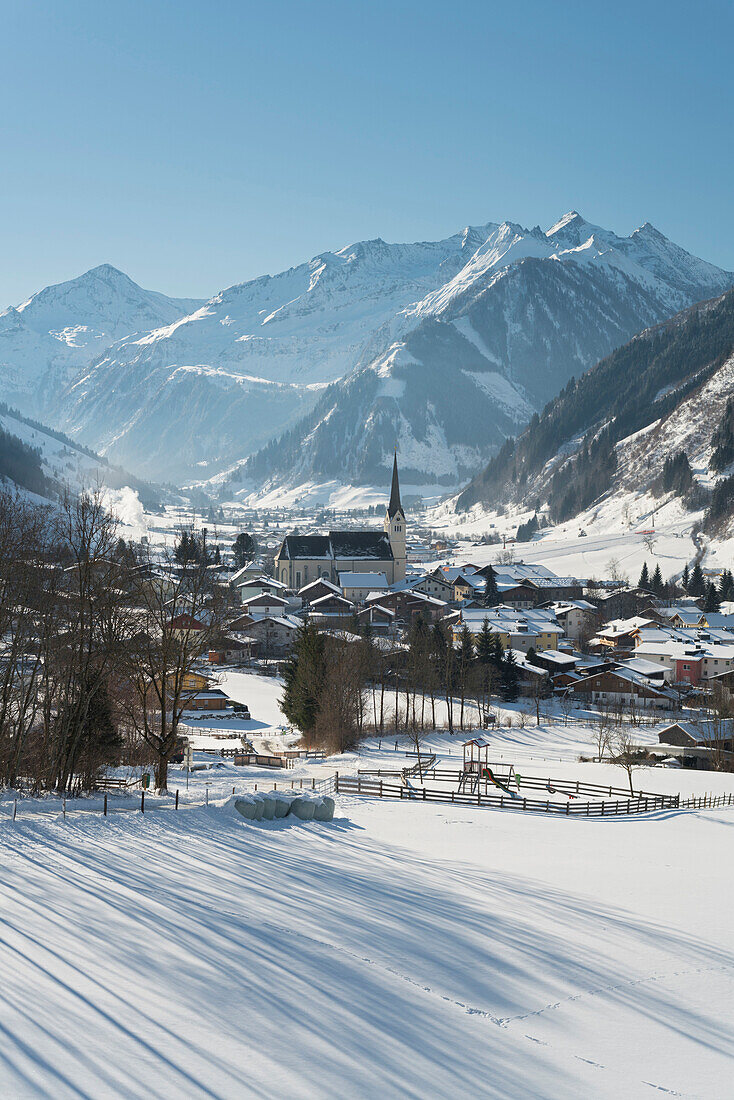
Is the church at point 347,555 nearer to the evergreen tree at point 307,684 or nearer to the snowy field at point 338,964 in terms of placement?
the evergreen tree at point 307,684

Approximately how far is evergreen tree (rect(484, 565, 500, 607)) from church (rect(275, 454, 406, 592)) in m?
14.2

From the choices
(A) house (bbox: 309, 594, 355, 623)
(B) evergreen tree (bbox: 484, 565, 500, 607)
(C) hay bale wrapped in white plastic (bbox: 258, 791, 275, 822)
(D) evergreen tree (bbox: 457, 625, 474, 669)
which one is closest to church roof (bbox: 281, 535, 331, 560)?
(A) house (bbox: 309, 594, 355, 623)

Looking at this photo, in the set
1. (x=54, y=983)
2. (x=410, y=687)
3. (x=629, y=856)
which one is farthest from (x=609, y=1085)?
(x=410, y=687)

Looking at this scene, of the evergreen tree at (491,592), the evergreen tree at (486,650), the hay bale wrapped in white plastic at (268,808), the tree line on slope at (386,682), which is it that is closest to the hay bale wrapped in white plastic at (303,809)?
the hay bale wrapped in white plastic at (268,808)

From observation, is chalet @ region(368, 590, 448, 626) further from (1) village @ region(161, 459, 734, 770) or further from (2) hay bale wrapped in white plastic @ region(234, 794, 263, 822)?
(2) hay bale wrapped in white plastic @ region(234, 794, 263, 822)

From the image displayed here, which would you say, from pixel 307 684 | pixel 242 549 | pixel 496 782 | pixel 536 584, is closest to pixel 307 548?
pixel 242 549

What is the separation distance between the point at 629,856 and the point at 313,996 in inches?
609

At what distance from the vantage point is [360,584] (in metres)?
115

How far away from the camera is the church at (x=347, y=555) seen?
126125 mm

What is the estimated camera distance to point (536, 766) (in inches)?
1731

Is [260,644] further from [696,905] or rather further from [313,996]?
[313,996]

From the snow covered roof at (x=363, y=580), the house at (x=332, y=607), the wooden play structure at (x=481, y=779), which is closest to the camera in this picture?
the wooden play structure at (x=481, y=779)

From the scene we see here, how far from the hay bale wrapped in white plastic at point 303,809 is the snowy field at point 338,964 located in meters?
1.21

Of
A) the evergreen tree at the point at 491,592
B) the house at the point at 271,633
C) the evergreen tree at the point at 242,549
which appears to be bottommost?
the house at the point at 271,633
